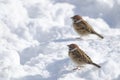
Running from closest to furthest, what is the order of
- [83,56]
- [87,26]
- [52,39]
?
[83,56]
[87,26]
[52,39]

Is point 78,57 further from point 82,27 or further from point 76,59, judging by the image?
point 82,27

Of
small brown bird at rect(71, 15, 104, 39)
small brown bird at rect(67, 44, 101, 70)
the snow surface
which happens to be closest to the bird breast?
small brown bird at rect(67, 44, 101, 70)

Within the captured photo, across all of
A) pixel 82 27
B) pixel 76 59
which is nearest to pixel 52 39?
pixel 82 27

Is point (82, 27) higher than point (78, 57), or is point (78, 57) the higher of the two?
point (82, 27)

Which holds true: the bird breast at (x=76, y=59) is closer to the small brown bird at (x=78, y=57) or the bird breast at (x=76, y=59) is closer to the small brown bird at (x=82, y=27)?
the small brown bird at (x=78, y=57)

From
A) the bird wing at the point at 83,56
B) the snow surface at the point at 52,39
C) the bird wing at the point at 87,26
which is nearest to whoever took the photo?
the snow surface at the point at 52,39

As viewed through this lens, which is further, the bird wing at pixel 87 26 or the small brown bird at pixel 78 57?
the bird wing at pixel 87 26

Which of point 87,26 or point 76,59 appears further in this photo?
point 87,26

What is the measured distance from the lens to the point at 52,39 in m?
9.17

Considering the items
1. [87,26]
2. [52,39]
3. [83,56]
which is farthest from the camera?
[52,39]

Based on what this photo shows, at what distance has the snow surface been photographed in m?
7.55

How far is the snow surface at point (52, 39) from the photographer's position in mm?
7547

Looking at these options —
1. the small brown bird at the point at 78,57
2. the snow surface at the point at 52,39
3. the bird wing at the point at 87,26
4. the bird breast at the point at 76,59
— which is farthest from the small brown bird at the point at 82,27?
the bird breast at the point at 76,59

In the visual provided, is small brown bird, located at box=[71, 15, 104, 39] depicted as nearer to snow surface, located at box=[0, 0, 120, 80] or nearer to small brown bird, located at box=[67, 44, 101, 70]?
snow surface, located at box=[0, 0, 120, 80]
